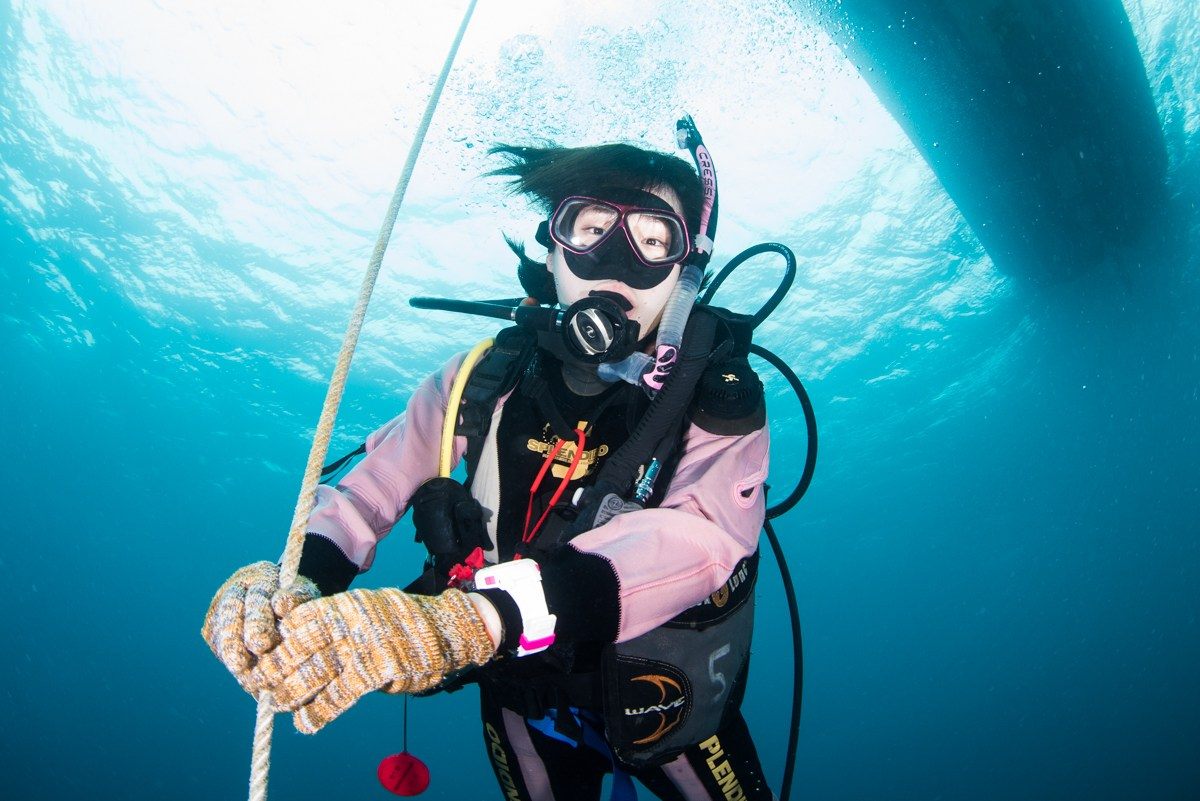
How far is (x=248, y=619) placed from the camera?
3.95 feet

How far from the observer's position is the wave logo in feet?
7.13

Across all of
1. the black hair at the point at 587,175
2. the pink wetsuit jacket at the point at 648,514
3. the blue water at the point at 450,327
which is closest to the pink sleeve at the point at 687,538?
the pink wetsuit jacket at the point at 648,514

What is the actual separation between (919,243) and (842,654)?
76781mm

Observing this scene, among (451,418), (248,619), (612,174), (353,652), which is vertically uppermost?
(612,174)

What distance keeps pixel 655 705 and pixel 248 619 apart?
5.34 ft

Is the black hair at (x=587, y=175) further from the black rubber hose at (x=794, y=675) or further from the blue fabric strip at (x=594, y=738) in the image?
the blue fabric strip at (x=594, y=738)

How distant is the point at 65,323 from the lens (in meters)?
22.0

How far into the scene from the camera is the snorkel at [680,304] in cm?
266

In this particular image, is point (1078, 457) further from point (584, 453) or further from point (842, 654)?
point (842, 654)

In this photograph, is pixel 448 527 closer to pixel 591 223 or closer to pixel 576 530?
pixel 576 530

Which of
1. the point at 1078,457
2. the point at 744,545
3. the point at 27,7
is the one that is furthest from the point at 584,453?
the point at 1078,457

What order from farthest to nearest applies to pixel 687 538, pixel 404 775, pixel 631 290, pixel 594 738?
pixel 631 290 < pixel 594 738 < pixel 404 775 < pixel 687 538

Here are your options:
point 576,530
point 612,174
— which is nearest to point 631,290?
point 612,174

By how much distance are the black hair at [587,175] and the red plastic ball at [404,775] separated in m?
2.58
